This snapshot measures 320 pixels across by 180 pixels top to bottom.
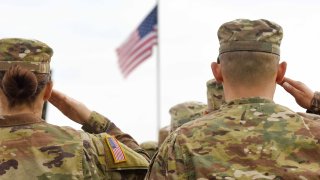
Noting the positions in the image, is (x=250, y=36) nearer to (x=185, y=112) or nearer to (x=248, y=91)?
(x=248, y=91)

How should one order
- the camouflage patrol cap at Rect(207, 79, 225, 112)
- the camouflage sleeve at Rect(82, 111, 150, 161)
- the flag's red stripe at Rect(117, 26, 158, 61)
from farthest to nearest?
1. the flag's red stripe at Rect(117, 26, 158, 61)
2. the camouflage patrol cap at Rect(207, 79, 225, 112)
3. the camouflage sleeve at Rect(82, 111, 150, 161)

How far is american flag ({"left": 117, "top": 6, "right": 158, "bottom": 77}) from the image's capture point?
70.2 ft

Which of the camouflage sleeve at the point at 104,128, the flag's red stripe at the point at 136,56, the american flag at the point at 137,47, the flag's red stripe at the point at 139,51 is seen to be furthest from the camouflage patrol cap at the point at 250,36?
the flag's red stripe at the point at 139,51

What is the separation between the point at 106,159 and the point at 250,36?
1.19 meters

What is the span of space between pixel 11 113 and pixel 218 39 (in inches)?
53.3

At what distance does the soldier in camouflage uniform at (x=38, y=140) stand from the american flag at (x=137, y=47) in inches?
636

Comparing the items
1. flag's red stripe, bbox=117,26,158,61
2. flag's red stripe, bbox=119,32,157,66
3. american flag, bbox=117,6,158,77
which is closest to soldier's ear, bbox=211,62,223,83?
american flag, bbox=117,6,158,77

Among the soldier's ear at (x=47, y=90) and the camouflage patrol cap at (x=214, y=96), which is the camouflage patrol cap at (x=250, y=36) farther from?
the camouflage patrol cap at (x=214, y=96)

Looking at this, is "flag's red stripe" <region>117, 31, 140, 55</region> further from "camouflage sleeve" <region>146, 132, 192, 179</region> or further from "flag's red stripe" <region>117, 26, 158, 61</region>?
"camouflage sleeve" <region>146, 132, 192, 179</region>

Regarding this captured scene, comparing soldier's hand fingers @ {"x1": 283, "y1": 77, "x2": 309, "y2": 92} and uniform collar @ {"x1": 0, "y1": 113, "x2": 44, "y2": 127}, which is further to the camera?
soldier's hand fingers @ {"x1": 283, "y1": 77, "x2": 309, "y2": 92}

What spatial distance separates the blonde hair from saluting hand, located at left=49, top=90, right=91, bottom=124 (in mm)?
1218

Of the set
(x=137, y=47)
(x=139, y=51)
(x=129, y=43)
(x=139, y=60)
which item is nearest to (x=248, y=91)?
(x=139, y=60)

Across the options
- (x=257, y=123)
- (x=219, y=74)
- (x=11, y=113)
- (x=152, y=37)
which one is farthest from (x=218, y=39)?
(x=152, y=37)

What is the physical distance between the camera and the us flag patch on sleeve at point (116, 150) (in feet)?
15.8
